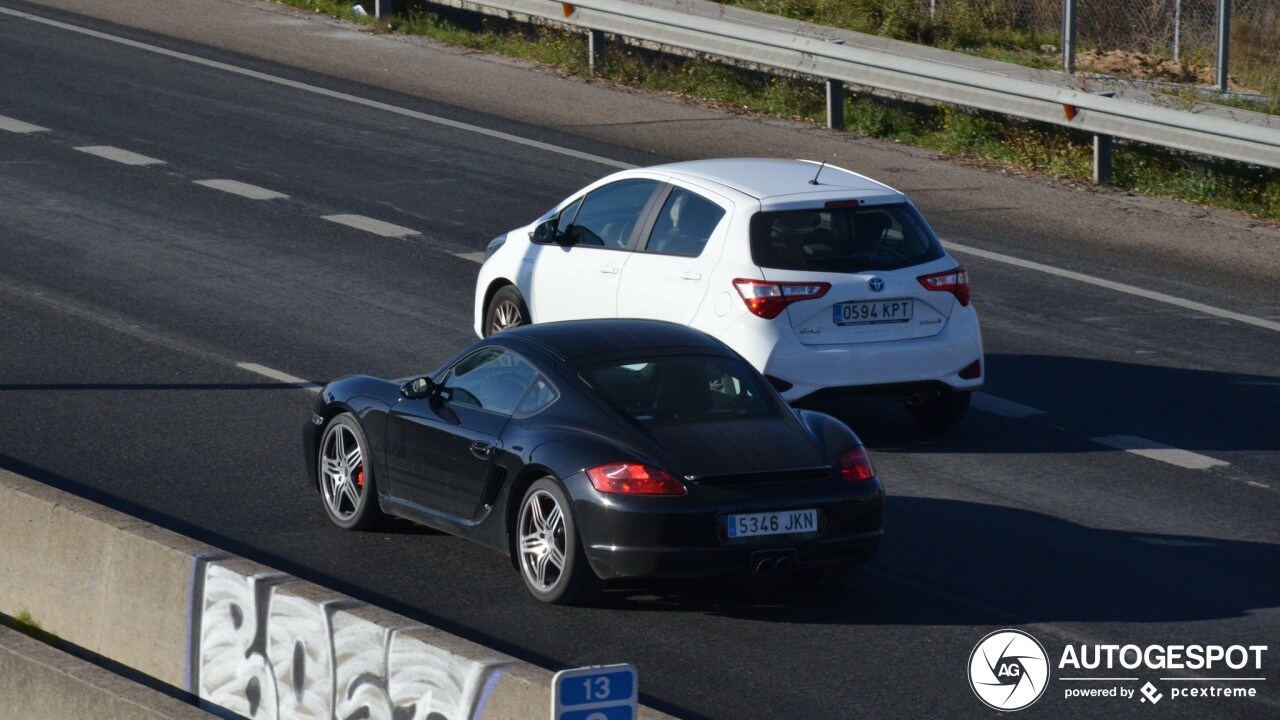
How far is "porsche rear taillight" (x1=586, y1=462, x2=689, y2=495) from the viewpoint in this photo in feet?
29.0

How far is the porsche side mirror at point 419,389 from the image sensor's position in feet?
33.2

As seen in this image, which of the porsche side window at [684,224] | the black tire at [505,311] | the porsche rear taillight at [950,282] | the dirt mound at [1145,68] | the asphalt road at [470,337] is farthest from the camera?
the dirt mound at [1145,68]

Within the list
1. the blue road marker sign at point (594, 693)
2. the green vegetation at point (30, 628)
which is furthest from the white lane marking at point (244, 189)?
the blue road marker sign at point (594, 693)

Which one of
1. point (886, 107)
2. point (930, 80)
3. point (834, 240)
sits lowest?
point (834, 240)

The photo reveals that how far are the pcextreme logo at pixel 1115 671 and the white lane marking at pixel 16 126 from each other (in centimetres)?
1497

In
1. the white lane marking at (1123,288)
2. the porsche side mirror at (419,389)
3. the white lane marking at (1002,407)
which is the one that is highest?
the porsche side mirror at (419,389)

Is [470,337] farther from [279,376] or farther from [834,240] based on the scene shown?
[834,240]

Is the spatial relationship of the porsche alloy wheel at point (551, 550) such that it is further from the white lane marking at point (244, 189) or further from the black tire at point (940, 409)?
the white lane marking at point (244, 189)

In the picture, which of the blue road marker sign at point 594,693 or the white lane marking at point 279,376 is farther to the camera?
the white lane marking at point 279,376

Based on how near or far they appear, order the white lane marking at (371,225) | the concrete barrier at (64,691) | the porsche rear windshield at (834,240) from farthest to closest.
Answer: the white lane marking at (371,225)
the porsche rear windshield at (834,240)
the concrete barrier at (64,691)

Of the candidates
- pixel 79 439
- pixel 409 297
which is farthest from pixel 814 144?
pixel 79 439

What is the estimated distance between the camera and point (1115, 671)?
8.48 metres

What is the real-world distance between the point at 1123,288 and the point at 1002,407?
3465mm

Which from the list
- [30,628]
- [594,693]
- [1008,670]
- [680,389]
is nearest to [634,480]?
A: [680,389]
